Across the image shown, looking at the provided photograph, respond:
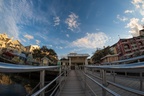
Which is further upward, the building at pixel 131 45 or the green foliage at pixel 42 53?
the building at pixel 131 45

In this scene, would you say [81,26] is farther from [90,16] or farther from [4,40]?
[4,40]

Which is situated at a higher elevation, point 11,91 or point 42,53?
point 42,53

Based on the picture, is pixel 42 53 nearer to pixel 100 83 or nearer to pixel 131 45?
pixel 131 45

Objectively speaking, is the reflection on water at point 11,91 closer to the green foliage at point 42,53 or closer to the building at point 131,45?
the green foliage at point 42,53

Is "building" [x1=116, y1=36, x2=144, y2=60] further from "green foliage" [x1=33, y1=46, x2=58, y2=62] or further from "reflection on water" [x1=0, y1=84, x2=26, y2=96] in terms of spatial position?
"reflection on water" [x1=0, y1=84, x2=26, y2=96]

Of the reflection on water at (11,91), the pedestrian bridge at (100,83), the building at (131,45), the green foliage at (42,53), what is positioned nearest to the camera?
the pedestrian bridge at (100,83)

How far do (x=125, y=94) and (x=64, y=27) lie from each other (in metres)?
33.5

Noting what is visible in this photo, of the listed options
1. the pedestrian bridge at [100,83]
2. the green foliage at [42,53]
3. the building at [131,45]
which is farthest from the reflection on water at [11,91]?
the building at [131,45]

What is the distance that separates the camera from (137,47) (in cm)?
4353

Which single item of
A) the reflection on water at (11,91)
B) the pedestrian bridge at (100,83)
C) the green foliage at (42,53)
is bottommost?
the reflection on water at (11,91)

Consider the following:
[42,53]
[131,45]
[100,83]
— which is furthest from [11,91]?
[131,45]

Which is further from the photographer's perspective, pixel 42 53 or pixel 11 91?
pixel 42 53

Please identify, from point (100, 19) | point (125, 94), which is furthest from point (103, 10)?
point (125, 94)

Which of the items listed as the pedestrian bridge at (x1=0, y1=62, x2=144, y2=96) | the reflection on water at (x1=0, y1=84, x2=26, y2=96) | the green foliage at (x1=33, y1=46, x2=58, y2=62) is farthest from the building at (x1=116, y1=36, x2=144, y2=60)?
the pedestrian bridge at (x1=0, y1=62, x2=144, y2=96)
